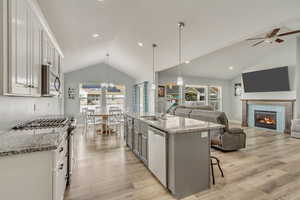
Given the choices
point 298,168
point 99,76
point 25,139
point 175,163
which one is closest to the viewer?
point 25,139

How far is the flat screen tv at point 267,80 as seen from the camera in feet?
18.0

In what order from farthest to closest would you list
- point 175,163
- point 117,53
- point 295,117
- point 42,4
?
point 117,53 < point 295,117 < point 42,4 < point 175,163

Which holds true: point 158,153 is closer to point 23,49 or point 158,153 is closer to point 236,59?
point 23,49

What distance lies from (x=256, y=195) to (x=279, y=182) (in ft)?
2.11

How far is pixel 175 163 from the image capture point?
1886 mm

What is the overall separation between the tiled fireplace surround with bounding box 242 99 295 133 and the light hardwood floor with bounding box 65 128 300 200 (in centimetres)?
230

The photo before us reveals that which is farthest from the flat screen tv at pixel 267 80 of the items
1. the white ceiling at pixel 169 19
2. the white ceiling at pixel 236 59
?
the white ceiling at pixel 169 19

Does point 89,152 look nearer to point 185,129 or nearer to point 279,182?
point 185,129

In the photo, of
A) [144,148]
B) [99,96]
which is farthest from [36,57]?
[99,96]

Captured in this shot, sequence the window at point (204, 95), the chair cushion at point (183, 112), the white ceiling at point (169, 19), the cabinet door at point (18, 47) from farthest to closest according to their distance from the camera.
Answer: the window at point (204, 95) < the chair cushion at point (183, 112) < the white ceiling at point (169, 19) < the cabinet door at point (18, 47)

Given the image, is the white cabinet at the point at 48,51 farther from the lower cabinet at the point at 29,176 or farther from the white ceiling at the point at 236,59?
the white ceiling at the point at 236,59

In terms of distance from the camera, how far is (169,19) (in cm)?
323

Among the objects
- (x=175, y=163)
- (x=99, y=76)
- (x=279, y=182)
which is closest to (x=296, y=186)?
(x=279, y=182)

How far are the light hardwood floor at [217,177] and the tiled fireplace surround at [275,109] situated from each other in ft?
7.54
